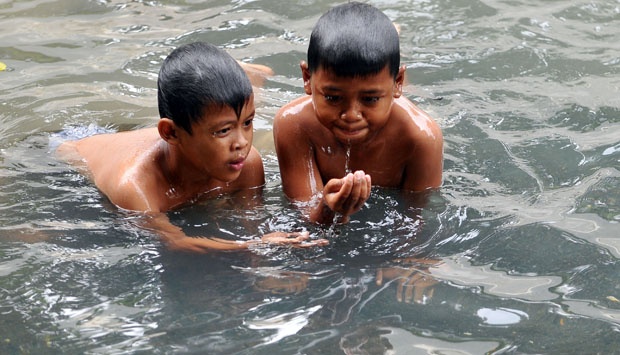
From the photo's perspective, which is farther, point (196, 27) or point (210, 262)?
point (196, 27)

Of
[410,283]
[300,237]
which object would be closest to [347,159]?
[300,237]

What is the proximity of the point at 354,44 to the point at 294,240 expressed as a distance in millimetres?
834

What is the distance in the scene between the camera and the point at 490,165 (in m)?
4.54

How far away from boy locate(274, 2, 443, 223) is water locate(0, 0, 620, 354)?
150 millimetres

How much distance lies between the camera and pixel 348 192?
11.5 ft

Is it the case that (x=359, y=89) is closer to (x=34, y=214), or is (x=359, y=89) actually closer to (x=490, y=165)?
(x=490, y=165)

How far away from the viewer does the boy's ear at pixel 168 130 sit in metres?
3.86

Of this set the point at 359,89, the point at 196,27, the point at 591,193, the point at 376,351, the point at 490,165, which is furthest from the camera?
the point at 196,27

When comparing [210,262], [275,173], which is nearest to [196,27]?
[275,173]

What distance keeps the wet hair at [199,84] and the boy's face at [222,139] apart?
3 centimetres

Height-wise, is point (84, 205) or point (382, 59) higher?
point (382, 59)

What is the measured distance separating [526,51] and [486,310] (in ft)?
9.87

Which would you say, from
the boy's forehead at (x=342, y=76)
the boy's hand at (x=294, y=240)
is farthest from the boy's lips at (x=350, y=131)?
the boy's hand at (x=294, y=240)

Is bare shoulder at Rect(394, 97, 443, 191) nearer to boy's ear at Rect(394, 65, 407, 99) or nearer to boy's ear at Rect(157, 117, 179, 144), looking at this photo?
boy's ear at Rect(394, 65, 407, 99)
